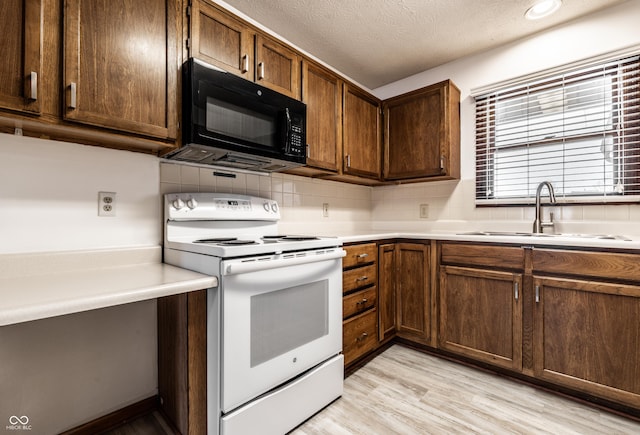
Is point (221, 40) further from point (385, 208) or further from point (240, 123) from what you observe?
point (385, 208)

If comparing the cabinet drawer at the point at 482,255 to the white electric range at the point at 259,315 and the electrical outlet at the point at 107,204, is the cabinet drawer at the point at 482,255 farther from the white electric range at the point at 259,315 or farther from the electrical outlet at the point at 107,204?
the electrical outlet at the point at 107,204

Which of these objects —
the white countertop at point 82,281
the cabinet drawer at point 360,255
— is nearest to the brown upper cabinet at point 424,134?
the cabinet drawer at point 360,255

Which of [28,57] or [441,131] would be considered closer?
[28,57]

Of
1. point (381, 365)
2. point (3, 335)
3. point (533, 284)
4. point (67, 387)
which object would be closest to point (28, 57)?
point (3, 335)

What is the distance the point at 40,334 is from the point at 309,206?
1704 millimetres

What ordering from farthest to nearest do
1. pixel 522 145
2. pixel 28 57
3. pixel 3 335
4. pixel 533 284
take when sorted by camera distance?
pixel 522 145 < pixel 533 284 < pixel 3 335 < pixel 28 57

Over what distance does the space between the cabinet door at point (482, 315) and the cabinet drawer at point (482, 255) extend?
51mm

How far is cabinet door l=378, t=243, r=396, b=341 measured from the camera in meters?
2.21

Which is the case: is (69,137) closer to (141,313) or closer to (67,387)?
(141,313)

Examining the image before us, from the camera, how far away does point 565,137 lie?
6.98 feet

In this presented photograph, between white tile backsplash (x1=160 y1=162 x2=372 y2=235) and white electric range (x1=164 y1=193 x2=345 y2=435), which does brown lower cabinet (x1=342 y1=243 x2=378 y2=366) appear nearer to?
white electric range (x1=164 y1=193 x2=345 y2=435)

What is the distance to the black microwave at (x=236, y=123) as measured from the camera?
1402 mm

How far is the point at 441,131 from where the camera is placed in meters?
2.40

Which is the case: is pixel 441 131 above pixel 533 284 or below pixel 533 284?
above
